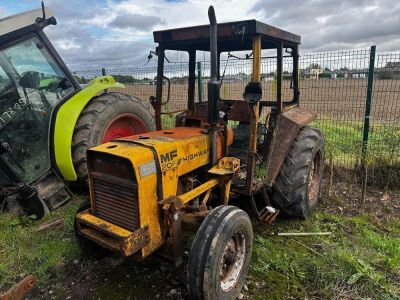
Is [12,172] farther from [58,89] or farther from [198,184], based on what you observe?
[198,184]

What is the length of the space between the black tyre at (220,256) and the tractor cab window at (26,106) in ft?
9.38

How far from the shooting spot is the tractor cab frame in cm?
321

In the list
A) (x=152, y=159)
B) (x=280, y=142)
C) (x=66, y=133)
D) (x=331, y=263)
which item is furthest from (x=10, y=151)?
(x=331, y=263)

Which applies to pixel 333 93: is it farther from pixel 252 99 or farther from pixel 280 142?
pixel 252 99

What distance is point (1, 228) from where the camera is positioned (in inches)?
160

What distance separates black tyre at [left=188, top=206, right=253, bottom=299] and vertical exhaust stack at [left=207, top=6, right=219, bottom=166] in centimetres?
70

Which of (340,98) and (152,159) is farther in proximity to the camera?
(340,98)

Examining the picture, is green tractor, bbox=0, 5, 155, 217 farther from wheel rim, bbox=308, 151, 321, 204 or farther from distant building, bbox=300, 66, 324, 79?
distant building, bbox=300, 66, 324, 79

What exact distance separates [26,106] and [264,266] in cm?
343

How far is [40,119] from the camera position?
466 centimetres

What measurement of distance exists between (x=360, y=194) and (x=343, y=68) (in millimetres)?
2397

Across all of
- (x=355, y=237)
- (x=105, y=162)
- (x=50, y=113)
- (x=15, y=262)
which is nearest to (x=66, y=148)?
(x=50, y=113)

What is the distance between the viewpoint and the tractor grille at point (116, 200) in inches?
109

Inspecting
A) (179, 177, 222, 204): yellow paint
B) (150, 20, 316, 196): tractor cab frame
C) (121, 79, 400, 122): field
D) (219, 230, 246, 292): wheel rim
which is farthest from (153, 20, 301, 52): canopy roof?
(219, 230, 246, 292): wheel rim
